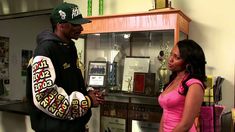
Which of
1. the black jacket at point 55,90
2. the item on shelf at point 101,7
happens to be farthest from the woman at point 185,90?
the item on shelf at point 101,7

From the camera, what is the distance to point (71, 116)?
62.9 inches

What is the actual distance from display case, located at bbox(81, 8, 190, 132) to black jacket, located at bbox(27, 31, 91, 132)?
0.83 meters

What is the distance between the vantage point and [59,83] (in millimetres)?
1624

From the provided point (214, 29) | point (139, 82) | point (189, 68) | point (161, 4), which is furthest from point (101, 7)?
point (189, 68)

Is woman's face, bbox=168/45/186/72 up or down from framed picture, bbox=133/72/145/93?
up

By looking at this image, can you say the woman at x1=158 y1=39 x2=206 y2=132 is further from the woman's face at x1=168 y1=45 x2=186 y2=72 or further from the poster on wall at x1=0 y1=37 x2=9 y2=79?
the poster on wall at x1=0 y1=37 x2=9 y2=79

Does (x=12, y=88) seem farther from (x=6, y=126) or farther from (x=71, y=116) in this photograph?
(x=71, y=116)

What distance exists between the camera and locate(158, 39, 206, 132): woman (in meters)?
1.67

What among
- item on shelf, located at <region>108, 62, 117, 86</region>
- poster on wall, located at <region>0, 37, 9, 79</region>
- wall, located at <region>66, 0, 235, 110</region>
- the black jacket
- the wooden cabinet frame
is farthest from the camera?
poster on wall, located at <region>0, 37, 9, 79</region>

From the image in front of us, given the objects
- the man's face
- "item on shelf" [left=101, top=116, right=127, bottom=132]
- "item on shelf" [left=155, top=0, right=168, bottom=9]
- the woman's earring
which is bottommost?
"item on shelf" [left=101, top=116, right=127, bottom=132]

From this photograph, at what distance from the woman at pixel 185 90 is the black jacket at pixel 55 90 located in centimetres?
52

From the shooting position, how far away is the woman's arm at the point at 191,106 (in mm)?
1659

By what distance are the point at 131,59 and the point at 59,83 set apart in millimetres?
1145

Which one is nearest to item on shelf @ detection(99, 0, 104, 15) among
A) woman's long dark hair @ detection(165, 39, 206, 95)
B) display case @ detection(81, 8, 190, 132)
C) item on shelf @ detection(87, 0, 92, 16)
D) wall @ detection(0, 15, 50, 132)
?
item on shelf @ detection(87, 0, 92, 16)
